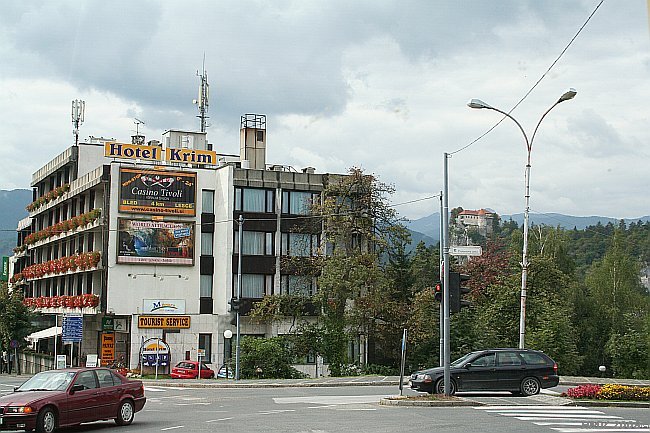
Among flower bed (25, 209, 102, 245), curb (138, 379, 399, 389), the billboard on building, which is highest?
flower bed (25, 209, 102, 245)

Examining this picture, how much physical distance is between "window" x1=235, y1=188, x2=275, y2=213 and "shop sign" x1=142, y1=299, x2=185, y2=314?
721 cm

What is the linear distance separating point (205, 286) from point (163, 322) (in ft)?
12.3

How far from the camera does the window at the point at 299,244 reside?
58281 millimetres

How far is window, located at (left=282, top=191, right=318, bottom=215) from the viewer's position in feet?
193

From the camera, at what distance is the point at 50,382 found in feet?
A: 65.0

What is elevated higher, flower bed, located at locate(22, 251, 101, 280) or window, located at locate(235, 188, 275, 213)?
window, located at locate(235, 188, 275, 213)

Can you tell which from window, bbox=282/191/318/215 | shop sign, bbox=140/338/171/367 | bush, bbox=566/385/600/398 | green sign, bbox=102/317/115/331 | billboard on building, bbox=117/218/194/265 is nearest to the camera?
bush, bbox=566/385/600/398

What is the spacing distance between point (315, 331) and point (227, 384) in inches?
538

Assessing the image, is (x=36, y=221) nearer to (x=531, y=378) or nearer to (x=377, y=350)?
(x=377, y=350)

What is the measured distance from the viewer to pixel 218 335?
5666 centimetres

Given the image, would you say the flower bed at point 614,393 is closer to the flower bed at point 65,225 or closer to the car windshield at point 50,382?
the car windshield at point 50,382

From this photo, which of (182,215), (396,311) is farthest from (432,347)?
(182,215)

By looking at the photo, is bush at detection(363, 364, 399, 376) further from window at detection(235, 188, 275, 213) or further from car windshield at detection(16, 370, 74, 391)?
car windshield at detection(16, 370, 74, 391)

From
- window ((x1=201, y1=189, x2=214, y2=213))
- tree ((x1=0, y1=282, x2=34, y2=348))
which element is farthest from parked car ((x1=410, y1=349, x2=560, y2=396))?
tree ((x1=0, y1=282, x2=34, y2=348))
